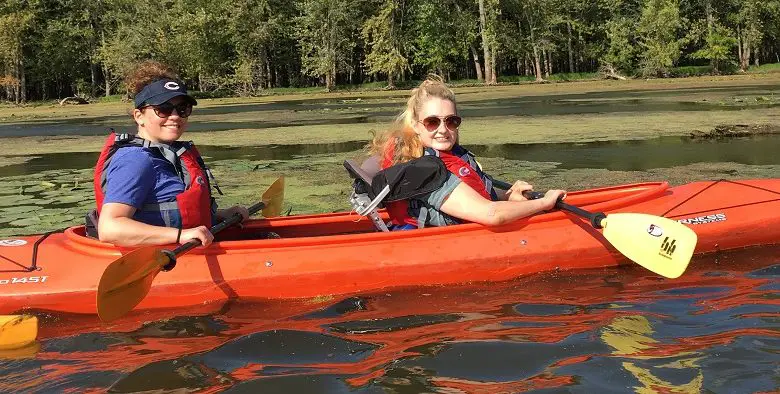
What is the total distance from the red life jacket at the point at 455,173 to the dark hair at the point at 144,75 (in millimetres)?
1328

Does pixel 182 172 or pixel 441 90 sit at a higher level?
pixel 441 90

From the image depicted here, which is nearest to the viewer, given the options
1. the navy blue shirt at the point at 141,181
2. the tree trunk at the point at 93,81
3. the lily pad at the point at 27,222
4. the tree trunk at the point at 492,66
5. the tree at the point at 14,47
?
the navy blue shirt at the point at 141,181

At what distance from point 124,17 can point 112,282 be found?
41.7 m

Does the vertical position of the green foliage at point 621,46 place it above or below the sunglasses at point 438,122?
above

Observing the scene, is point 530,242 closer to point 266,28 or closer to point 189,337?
point 189,337

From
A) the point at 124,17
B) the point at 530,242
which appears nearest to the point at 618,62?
the point at 124,17

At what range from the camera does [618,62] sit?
42125 millimetres

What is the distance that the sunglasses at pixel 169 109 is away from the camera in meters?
3.93

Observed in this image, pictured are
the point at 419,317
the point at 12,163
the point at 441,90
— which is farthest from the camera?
the point at 12,163

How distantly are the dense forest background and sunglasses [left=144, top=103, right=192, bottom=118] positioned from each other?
36079 mm

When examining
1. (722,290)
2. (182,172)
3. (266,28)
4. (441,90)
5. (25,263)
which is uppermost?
(266,28)

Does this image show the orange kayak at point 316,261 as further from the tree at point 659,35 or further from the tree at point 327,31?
the tree at point 659,35

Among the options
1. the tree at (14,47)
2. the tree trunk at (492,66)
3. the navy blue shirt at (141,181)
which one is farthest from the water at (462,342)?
the tree at (14,47)

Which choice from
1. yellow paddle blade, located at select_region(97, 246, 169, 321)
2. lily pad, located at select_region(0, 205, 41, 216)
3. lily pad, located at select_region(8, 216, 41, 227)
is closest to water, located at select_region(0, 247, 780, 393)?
yellow paddle blade, located at select_region(97, 246, 169, 321)
